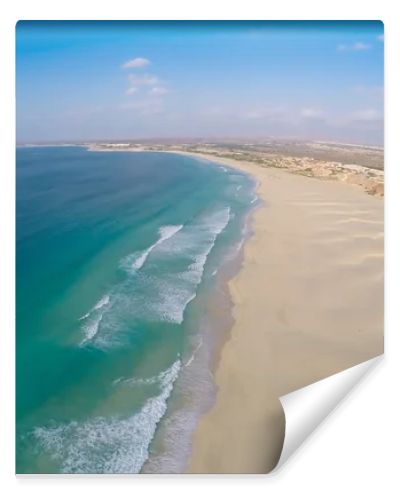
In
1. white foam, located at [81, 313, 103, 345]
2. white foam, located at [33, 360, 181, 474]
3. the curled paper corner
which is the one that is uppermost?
white foam, located at [81, 313, 103, 345]

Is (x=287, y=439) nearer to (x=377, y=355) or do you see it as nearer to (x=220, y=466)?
(x=220, y=466)

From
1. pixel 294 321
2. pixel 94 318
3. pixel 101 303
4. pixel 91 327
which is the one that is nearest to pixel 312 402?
pixel 294 321

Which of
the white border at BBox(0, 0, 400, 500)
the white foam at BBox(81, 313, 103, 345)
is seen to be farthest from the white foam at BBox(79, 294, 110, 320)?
the white border at BBox(0, 0, 400, 500)

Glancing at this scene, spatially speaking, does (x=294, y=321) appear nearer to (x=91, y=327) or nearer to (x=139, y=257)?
(x=91, y=327)

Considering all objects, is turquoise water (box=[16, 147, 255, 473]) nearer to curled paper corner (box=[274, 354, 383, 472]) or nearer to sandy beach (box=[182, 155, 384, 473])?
sandy beach (box=[182, 155, 384, 473])

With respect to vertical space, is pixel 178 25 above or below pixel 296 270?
above

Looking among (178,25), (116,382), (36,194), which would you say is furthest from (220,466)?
(178,25)
